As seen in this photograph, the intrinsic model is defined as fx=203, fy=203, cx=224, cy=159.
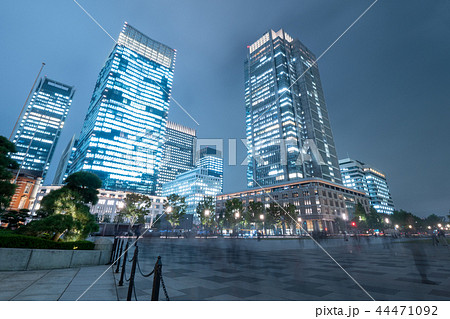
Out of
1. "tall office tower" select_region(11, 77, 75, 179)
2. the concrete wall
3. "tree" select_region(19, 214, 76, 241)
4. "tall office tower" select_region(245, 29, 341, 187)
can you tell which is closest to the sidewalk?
the concrete wall

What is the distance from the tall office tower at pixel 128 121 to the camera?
386ft

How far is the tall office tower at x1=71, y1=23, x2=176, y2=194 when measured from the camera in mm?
117750

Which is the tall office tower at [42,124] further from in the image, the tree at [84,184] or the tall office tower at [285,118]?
the tree at [84,184]

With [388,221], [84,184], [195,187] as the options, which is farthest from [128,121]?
[388,221]

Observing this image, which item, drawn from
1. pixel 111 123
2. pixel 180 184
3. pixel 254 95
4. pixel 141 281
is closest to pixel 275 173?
pixel 254 95

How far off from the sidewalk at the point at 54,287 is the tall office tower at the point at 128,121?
120 m

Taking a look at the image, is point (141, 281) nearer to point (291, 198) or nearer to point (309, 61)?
point (291, 198)

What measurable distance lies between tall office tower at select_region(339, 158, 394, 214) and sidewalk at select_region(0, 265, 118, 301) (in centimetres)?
18600

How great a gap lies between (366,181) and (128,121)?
18927 cm

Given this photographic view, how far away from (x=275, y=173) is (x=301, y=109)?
155 ft

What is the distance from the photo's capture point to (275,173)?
4493 inches

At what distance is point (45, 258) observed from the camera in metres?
9.12

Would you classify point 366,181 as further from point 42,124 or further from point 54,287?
point 42,124

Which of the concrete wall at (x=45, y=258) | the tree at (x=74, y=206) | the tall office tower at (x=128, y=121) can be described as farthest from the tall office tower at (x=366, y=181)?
the concrete wall at (x=45, y=258)
